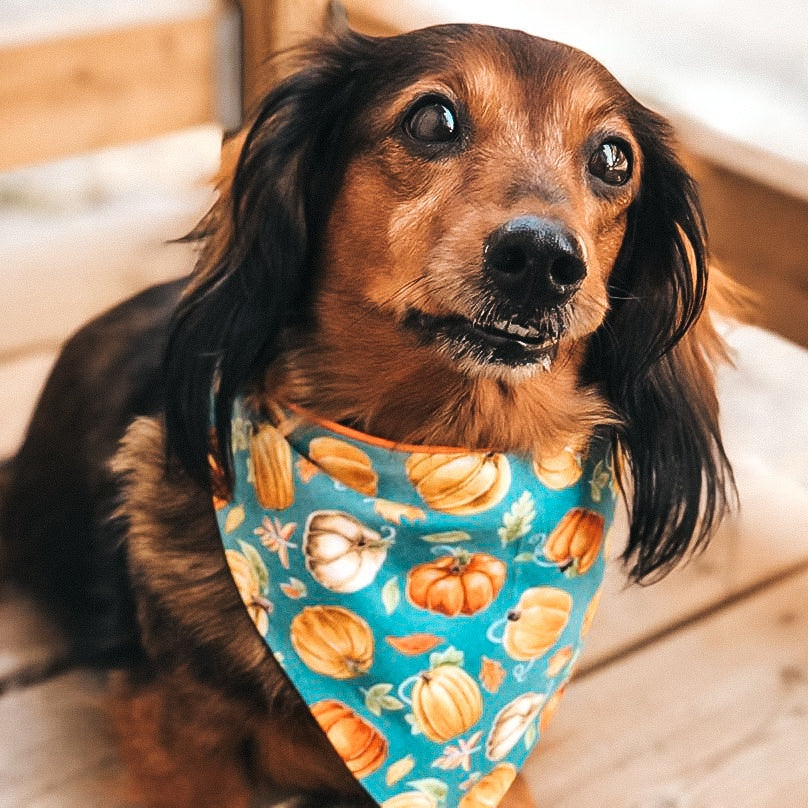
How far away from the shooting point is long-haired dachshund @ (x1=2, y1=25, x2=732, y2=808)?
3.76ft

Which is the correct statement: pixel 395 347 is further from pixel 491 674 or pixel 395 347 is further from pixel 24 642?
pixel 24 642

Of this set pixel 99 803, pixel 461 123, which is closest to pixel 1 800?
pixel 99 803

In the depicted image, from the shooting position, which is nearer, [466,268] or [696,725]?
[466,268]

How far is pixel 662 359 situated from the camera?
135 cm

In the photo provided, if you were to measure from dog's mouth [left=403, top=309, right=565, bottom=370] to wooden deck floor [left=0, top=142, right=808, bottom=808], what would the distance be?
0.53m

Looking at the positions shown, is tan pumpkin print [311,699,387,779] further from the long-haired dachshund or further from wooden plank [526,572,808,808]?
wooden plank [526,572,808,808]

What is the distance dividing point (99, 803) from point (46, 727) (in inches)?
5.6

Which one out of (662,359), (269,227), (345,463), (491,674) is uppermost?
(269,227)

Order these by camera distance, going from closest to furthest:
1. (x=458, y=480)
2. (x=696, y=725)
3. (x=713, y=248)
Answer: (x=458, y=480), (x=696, y=725), (x=713, y=248)

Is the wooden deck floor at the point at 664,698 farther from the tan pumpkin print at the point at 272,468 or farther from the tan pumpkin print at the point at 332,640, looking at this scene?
the tan pumpkin print at the point at 272,468

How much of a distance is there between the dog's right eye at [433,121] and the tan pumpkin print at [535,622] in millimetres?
504

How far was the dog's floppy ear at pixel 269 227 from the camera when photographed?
4.01 feet

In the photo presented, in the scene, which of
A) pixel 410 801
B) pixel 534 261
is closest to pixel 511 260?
pixel 534 261

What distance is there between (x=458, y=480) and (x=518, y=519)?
0.08 m
